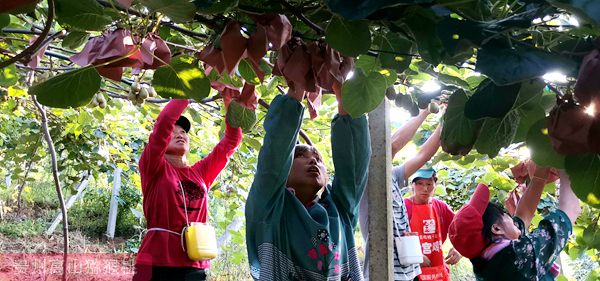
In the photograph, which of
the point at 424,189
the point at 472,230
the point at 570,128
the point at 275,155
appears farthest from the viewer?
the point at 424,189

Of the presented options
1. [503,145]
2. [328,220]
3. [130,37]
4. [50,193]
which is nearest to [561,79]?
[503,145]

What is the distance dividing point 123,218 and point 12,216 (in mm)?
1643

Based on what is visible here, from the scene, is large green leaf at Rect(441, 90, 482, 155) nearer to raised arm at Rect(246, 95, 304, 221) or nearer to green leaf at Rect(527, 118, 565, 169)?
green leaf at Rect(527, 118, 565, 169)

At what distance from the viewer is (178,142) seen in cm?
206

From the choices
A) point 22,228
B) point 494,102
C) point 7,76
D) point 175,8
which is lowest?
point 494,102

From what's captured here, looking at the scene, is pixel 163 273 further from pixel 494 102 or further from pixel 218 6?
pixel 494 102

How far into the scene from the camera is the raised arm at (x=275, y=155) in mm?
1116

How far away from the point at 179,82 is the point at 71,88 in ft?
0.45

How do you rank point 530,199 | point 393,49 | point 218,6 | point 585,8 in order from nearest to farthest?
1. point 585,8
2. point 218,6
3. point 393,49
4. point 530,199

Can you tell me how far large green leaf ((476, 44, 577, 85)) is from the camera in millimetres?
398

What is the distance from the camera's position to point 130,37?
61 cm

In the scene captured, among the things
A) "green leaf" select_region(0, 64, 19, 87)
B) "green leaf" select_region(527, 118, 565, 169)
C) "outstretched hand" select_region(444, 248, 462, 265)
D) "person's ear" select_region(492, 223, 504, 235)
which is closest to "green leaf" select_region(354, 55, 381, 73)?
"green leaf" select_region(527, 118, 565, 169)

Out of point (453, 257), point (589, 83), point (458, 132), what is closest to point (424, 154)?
point (453, 257)

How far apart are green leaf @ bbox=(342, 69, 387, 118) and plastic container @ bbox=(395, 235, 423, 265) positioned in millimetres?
1151
